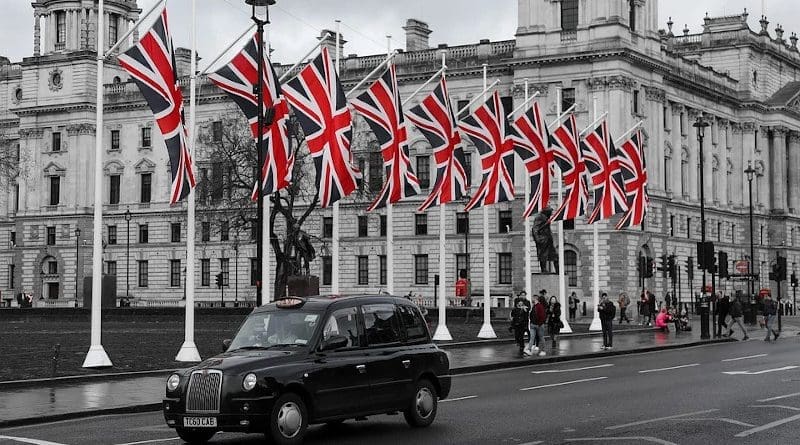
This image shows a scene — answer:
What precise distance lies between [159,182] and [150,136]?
13.8 ft

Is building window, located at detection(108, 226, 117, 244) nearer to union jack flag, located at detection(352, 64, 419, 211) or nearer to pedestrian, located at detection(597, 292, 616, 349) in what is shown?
pedestrian, located at detection(597, 292, 616, 349)

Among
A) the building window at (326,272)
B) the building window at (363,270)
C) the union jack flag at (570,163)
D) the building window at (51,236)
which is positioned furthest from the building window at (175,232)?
the union jack flag at (570,163)

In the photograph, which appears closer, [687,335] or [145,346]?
[145,346]

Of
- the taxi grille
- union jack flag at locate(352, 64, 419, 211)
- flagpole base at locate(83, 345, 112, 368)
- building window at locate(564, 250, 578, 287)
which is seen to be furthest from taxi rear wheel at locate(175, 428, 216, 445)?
building window at locate(564, 250, 578, 287)

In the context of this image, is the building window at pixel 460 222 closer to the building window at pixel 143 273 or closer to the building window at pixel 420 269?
the building window at pixel 420 269

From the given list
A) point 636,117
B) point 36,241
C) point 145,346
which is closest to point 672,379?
point 145,346

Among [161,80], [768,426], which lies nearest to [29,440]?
[768,426]

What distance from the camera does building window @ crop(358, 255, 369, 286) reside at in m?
104

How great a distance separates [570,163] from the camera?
49.7 metres

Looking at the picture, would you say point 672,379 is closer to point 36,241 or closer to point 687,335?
point 687,335

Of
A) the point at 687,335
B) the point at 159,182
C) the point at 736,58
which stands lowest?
the point at 687,335

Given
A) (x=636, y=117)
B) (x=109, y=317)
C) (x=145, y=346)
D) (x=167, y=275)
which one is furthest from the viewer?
(x=167, y=275)

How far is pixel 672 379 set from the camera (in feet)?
95.1

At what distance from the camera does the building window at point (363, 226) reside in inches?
4112
